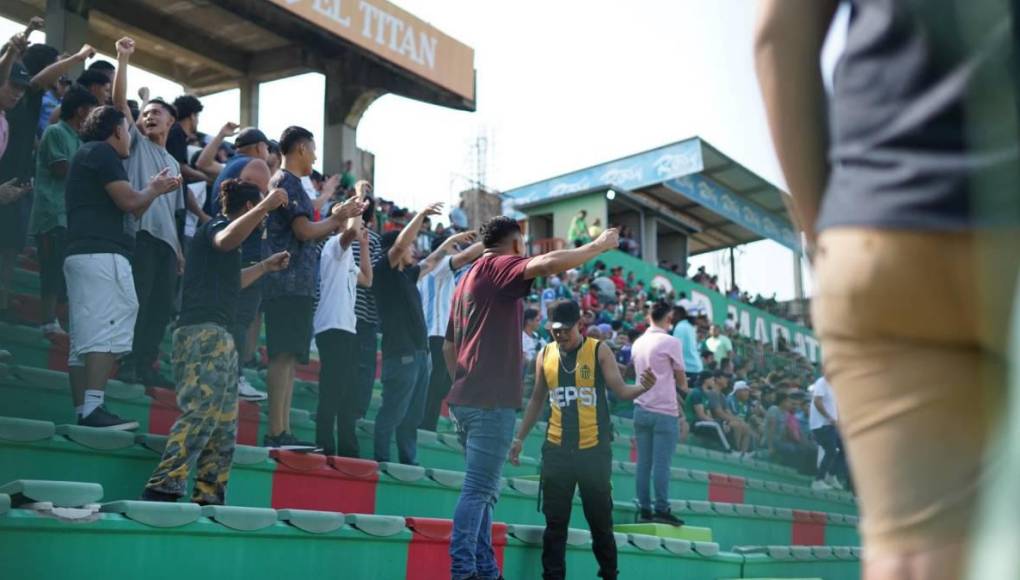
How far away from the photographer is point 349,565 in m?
4.35

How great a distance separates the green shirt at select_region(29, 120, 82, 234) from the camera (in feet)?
18.2

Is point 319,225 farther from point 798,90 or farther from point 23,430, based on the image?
point 798,90

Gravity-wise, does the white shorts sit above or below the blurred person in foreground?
above

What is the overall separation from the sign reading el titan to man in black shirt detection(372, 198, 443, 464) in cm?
660

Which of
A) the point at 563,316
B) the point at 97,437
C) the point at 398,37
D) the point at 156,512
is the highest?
the point at 398,37

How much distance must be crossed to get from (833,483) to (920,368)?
11182 millimetres

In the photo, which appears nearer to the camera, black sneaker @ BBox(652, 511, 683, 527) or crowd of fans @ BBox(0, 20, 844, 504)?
crowd of fans @ BBox(0, 20, 844, 504)

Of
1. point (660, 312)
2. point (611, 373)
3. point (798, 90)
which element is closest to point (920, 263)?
point (798, 90)

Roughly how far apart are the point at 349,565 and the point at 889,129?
3.72 meters

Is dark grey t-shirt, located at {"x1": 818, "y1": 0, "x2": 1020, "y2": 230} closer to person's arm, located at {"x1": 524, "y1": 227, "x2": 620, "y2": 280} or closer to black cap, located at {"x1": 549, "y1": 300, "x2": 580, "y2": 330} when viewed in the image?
person's arm, located at {"x1": 524, "y1": 227, "x2": 620, "y2": 280}

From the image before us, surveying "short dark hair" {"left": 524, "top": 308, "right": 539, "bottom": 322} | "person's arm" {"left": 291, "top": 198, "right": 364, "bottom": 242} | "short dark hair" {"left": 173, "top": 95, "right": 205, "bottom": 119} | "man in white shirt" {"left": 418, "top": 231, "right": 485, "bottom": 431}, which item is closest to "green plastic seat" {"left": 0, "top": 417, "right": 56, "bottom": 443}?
"person's arm" {"left": 291, "top": 198, "right": 364, "bottom": 242}

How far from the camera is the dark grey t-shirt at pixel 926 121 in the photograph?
3.03ft

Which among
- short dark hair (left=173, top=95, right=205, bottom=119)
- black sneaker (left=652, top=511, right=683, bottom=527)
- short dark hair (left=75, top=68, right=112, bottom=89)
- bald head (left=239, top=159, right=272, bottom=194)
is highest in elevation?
short dark hair (left=173, top=95, right=205, bottom=119)

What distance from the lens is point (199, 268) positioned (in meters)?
4.40
